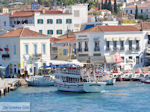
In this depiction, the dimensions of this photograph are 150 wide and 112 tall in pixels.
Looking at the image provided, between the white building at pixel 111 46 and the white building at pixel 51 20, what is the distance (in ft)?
52.1

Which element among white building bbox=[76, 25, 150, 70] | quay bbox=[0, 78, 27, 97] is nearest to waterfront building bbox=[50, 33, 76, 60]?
white building bbox=[76, 25, 150, 70]

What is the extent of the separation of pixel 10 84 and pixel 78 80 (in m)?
8.18

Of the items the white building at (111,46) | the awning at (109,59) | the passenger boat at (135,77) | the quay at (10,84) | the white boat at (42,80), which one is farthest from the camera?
the white building at (111,46)

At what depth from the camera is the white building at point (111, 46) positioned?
8600 centimetres

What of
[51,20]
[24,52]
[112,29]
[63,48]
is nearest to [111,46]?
[112,29]

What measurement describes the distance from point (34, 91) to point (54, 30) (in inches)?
1413

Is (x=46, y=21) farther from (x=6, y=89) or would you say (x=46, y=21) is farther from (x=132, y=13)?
(x=132, y=13)

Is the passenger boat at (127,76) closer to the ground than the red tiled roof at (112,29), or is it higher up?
closer to the ground

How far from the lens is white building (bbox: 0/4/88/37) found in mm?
102875

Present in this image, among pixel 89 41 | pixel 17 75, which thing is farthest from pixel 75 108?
pixel 89 41

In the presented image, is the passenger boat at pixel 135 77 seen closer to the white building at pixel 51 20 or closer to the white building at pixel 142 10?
the white building at pixel 51 20

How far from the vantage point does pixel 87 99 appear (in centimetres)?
6222

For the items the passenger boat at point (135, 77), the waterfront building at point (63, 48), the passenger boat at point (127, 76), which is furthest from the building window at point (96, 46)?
the passenger boat at point (135, 77)

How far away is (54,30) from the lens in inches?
4117
